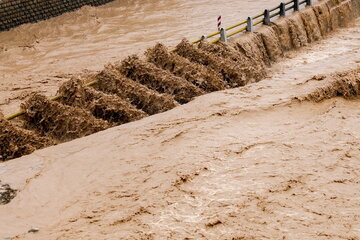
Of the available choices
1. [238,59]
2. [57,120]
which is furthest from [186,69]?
[57,120]

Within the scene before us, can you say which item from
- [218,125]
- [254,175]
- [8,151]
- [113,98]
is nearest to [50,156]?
[8,151]

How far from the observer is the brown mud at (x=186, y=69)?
7.63m

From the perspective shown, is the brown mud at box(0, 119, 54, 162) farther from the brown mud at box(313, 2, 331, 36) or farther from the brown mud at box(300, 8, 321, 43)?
the brown mud at box(313, 2, 331, 36)

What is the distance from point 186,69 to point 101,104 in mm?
2277

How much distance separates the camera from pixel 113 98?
22.2ft

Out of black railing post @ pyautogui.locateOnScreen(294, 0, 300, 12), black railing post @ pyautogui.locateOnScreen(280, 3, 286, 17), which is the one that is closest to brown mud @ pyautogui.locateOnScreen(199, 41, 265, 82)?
black railing post @ pyautogui.locateOnScreen(280, 3, 286, 17)

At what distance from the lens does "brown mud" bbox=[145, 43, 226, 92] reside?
7.63m

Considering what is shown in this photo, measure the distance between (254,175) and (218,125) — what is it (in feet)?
4.95

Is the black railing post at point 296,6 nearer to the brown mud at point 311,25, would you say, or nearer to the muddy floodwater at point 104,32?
the brown mud at point 311,25

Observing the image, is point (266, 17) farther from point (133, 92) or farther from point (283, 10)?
point (133, 92)

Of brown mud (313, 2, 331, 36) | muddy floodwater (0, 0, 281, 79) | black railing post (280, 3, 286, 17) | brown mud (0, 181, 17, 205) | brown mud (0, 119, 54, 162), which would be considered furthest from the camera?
brown mud (313, 2, 331, 36)

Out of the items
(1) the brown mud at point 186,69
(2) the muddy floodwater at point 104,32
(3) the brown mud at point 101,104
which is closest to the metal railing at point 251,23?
(1) the brown mud at point 186,69

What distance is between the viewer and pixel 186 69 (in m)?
7.84

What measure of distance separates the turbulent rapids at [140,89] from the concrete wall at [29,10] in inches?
291
